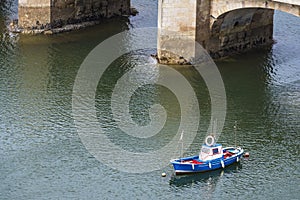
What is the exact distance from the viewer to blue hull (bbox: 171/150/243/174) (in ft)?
134

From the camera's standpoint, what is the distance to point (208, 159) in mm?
41719

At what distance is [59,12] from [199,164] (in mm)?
25782

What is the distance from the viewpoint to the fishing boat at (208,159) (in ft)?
135

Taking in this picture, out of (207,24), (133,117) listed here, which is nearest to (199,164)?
(133,117)

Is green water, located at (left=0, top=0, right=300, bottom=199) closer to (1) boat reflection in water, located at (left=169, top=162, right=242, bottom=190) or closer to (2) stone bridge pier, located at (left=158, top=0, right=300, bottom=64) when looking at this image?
(1) boat reflection in water, located at (left=169, top=162, right=242, bottom=190)

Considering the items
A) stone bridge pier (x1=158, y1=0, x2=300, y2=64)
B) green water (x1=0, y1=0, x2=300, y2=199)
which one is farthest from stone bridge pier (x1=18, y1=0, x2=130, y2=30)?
stone bridge pier (x1=158, y1=0, x2=300, y2=64)

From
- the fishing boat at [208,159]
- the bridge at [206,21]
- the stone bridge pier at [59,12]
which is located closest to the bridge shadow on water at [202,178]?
the fishing boat at [208,159]

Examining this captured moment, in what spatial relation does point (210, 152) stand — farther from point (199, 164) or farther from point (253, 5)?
point (253, 5)

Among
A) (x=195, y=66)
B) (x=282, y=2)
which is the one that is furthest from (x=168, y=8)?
(x=282, y=2)

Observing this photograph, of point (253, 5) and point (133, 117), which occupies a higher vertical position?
point (253, 5)

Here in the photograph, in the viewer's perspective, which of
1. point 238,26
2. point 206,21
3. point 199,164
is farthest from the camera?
point 238,26

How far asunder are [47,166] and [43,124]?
5.41 m

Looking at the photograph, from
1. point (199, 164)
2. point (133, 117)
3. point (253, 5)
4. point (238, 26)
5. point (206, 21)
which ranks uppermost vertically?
point (253, 5)

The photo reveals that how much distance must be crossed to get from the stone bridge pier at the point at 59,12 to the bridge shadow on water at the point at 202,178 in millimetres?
25303
